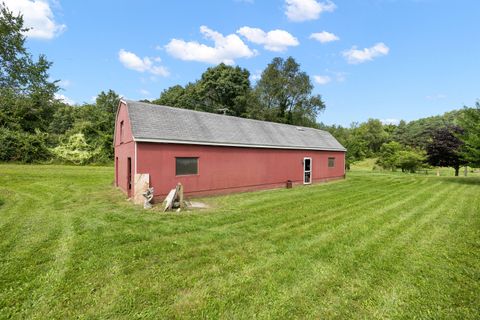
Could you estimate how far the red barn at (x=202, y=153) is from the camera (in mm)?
10031

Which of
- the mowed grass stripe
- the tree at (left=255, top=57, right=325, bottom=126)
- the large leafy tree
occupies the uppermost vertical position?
the tree at (left=255, top=57, right=325, bottom=126)

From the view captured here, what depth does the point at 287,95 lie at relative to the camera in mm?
35250

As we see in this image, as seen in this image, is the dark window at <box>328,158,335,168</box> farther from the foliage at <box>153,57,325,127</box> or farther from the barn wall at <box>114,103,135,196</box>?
the foliage at <box>153,57,325,127</box>

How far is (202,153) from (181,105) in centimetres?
3448

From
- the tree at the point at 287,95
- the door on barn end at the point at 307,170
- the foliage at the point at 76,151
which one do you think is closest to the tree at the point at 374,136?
the tree at the point at 287,95

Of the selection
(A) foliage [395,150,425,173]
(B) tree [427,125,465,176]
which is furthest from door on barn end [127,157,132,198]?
(A) foliage [395,150,425,173]

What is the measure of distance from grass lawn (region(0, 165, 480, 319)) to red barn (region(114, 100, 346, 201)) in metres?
2.52

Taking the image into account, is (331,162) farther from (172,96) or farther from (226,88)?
(172,96)

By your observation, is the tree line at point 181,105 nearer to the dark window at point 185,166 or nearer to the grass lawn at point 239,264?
the dark window at point 185,166

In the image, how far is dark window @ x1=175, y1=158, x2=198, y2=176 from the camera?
10703 mm

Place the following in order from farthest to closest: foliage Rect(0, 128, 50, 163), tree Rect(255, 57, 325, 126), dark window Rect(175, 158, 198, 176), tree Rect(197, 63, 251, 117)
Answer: tree Rect(197, 63, 251, 117) < tree Rect(255, 57, 325, 126) < foliage Rect(0, 128, 50, 163) < dark window Rect(175, 158, 198, 176)

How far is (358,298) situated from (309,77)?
35.4 meters

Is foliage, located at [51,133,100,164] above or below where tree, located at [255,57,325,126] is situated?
below

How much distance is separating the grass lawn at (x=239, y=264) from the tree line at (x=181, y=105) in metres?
9.27
